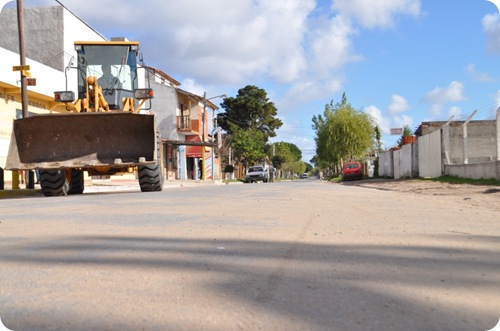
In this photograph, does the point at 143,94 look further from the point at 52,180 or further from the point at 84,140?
the point at 52,180

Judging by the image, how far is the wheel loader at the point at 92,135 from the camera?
12.8 meters

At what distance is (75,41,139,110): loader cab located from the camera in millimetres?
14273

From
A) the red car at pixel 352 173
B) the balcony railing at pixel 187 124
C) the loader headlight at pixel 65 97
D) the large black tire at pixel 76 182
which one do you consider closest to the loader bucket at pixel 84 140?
the loader headlight at pixel 65 97

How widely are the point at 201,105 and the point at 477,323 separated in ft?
156

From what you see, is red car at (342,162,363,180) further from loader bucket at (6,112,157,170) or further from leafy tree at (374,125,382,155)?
loader bucket at (6,112,157,170)

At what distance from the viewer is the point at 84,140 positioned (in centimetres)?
1323

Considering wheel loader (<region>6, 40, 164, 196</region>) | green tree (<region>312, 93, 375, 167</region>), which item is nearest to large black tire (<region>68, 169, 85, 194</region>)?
wheel loader (<region>6, 40, 164, 196</region>)

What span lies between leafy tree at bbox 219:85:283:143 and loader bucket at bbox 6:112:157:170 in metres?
53.0

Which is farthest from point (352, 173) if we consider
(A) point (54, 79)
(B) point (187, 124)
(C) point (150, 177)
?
(C) point (150, 177)

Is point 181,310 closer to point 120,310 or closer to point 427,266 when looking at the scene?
point 120,310

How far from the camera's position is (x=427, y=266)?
389 cm

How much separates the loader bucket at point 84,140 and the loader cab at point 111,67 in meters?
1.33

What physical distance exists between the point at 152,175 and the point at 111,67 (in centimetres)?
350

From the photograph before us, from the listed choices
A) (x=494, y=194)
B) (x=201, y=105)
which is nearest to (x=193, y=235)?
(x=494, y=194)
